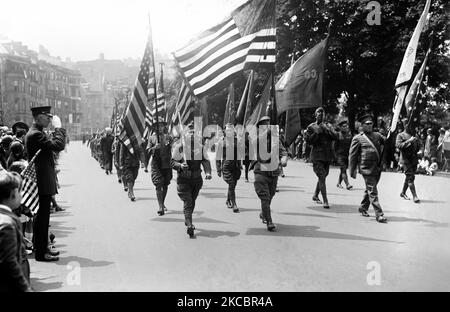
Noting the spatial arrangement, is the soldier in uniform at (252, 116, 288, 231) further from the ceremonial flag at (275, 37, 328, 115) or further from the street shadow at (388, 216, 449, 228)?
the street shadow at (388, 216, 449, 228)

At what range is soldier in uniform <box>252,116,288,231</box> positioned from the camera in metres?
8.46

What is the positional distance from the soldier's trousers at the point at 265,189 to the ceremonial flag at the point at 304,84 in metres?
2.08

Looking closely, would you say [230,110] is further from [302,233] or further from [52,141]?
[52,141]

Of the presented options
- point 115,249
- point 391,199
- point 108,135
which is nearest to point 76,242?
point 115,249

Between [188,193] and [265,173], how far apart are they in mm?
1384

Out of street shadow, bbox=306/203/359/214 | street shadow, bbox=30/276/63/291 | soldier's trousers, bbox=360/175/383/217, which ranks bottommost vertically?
street shadow, bbox=30/276/63/291

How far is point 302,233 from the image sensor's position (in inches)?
324

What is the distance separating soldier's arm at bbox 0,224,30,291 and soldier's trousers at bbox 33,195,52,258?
363 centimetres

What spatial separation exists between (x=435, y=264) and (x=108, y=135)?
18.2 metres

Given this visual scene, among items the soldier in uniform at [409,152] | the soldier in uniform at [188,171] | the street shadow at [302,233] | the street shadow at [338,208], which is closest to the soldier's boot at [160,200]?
the soldier in uniform at [188,171]

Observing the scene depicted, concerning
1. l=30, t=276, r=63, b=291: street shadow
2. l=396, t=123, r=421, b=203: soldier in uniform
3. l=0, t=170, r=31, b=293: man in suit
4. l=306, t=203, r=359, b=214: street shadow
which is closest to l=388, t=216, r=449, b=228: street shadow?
l=306, t=203, r=359, b=214: street shadow

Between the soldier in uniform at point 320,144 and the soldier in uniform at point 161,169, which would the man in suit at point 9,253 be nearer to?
the soldier in uniform at point 161,169

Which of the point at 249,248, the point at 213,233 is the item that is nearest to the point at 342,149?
the point at 213,233

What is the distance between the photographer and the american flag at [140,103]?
973cm
